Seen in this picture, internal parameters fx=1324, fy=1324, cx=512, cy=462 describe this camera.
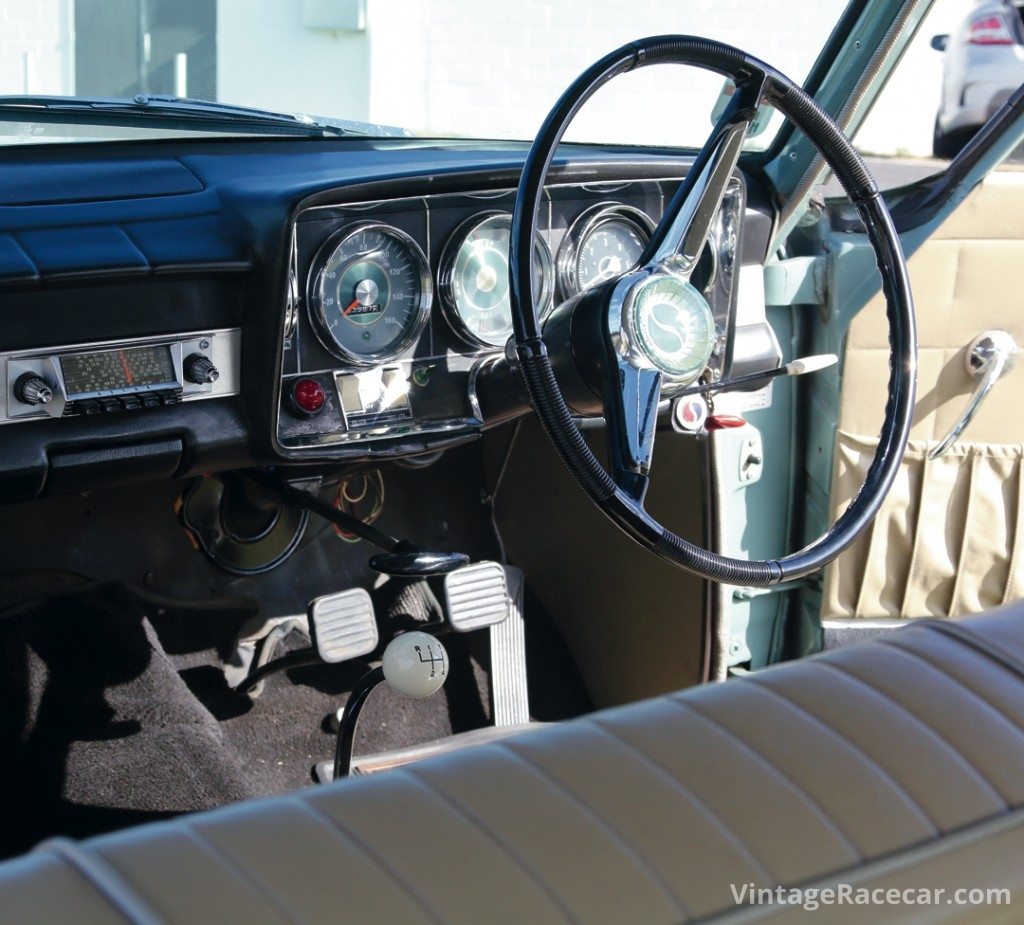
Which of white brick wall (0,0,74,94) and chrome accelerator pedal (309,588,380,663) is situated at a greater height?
white brick wall (0,0,74,94)

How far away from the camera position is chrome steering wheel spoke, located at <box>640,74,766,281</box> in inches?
73.8

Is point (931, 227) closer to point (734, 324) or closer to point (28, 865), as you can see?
point (734, 324)

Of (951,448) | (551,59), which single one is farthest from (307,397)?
(951,448)

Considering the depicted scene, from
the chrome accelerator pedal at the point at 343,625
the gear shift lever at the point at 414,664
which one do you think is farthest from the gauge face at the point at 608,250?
the chrome accelerator pedal at the point at 343,625

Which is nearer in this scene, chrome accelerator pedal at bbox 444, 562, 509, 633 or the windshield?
the windshield

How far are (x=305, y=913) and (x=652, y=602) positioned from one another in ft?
6.98

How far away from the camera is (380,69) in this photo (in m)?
2.28

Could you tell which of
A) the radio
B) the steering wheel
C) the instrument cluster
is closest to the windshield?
the instrument cluster

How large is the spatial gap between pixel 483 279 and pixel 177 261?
0.53 m

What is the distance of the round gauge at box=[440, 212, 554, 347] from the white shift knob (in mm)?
572

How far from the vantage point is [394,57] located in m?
2.26

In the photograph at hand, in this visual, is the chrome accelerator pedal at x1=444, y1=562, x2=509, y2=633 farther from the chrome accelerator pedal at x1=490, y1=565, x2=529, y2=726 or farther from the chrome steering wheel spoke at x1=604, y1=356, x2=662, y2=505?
the chrome steering wheel spoke at x1=604, y1=356, x2=662, y2=505

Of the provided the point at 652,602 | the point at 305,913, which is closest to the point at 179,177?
the point at 652,602

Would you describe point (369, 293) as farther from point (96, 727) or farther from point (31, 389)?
point (96, 727)
